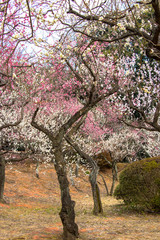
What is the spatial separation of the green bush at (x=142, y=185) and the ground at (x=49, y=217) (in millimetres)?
440

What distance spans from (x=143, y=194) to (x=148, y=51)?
6.23 m

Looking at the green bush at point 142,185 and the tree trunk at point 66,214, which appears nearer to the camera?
the tree trunk at point 66,214

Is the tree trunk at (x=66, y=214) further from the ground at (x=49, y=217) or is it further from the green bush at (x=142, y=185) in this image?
the green bush at (x=142, y=185)

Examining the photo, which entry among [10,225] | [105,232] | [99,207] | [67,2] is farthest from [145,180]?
[67,2]

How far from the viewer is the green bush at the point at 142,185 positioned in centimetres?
933

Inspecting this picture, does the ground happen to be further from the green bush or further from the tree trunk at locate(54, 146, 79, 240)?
the green bush

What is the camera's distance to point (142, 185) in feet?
31.4

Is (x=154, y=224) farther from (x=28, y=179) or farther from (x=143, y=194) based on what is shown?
(x=28, y=179)

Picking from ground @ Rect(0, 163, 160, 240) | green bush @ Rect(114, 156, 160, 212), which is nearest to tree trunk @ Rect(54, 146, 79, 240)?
ground @ Rect(0, 163, 160, 240)

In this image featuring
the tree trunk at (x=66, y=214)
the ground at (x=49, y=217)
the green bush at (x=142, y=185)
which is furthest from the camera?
the green bush at (x=142, y=185)

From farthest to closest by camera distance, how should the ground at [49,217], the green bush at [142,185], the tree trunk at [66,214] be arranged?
the green bush at [142,185] → the ground at [49,217] → the tree trunk at [66,214]

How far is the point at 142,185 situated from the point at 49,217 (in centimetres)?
367

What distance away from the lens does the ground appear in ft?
20.0

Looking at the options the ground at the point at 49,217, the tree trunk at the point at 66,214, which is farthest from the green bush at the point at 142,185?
the tree trunk at the point at 66,214
